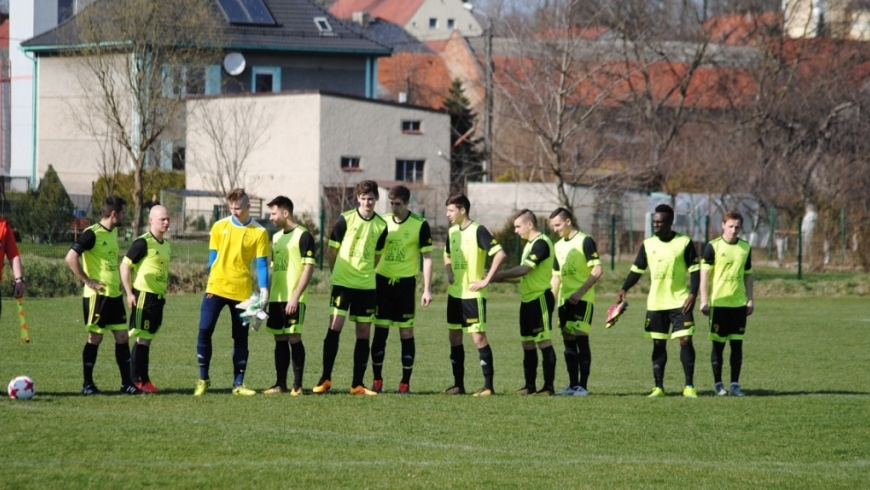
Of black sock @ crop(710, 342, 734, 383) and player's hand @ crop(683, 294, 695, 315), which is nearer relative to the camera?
player's hand @ crop(683, 294, 695, 315)

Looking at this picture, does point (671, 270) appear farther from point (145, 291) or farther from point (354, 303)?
point (145, 291)

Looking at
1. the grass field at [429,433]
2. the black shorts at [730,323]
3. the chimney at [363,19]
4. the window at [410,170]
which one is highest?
→ the chimney at [363,19]

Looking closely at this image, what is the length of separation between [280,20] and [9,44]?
1884cm

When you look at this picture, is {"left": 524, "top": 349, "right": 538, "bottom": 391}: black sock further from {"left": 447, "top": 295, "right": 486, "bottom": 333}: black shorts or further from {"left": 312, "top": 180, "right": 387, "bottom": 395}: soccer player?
{"left": 312, "top": 180, "right": 387, "bottom": 395}: soccer player

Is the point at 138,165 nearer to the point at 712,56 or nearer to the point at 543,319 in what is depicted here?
the point at 543,319

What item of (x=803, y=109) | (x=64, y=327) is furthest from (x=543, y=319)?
(x=803, y=109)

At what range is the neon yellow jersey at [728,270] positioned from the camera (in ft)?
41.6

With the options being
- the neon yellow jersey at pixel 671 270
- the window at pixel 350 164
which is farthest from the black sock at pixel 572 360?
the window at pixel 350 164

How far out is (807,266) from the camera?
1414 inches

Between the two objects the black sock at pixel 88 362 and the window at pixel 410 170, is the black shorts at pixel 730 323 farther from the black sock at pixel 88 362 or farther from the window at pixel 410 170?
the window at pixel 410 170

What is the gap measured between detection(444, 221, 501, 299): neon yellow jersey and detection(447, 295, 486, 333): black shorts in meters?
0.06

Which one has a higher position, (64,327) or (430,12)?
(430,12)

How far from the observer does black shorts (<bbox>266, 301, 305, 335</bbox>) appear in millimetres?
11414

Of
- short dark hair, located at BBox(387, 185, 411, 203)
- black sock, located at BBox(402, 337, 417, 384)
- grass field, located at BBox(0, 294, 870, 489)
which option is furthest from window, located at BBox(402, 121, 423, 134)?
black sock, located at BBox(402, 337, 417, 384)
